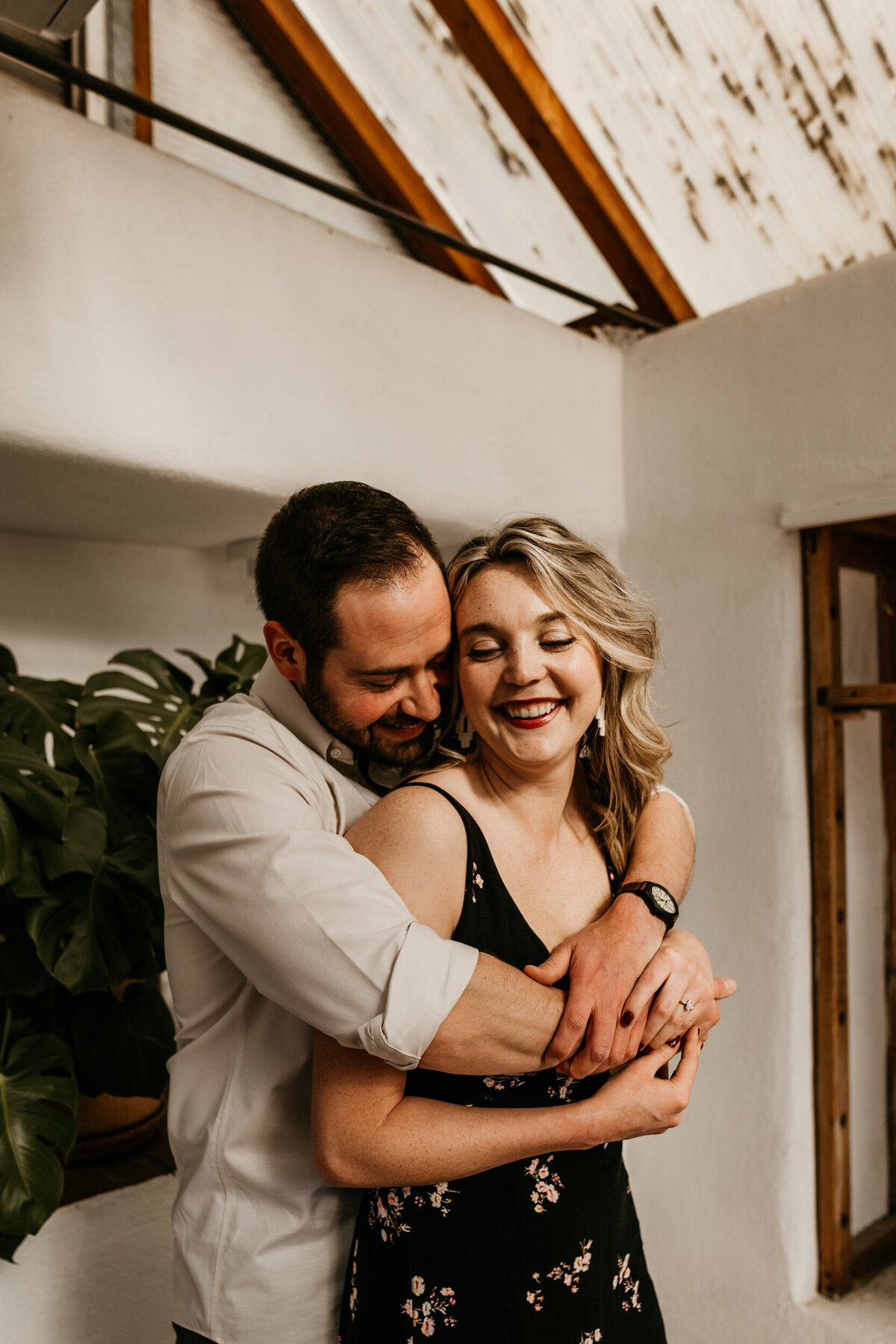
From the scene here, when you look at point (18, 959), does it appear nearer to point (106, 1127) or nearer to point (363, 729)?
point (106, 1127)

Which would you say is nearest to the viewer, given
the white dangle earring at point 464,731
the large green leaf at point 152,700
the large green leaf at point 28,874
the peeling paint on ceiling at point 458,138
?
the white dangle earring at point 464,731

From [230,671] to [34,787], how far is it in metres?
0.75

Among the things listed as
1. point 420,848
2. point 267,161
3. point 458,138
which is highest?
point 458,138

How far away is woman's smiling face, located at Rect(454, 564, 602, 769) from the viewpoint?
1.35m

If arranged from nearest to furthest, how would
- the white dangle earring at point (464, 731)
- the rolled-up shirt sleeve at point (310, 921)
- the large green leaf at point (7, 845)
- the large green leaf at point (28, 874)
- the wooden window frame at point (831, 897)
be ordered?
the rolled-up shirt sleeve at point (310, 921)
the white dangle earring at point (464, 731)
the large green leaf at point (7, 845)
the large green leaf at point (28, 874)
the wooden window frame at point (831, 897)

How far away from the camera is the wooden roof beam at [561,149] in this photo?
8.16ft

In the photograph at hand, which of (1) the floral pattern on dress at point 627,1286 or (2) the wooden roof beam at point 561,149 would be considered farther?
(2) the wooden roof beam at point 561,149

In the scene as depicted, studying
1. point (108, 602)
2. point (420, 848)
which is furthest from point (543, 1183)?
point (108, 602)

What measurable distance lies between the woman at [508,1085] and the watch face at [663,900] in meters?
0.12

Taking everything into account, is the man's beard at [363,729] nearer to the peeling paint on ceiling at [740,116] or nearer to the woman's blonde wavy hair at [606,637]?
the woman's blonde wavy hair at [606,637]

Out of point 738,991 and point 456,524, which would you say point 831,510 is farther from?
point 738,991

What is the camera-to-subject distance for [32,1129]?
1.82 m

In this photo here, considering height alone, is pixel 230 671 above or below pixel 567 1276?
above

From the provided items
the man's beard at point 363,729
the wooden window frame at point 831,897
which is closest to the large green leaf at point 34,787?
the man's beard at point 363,729
